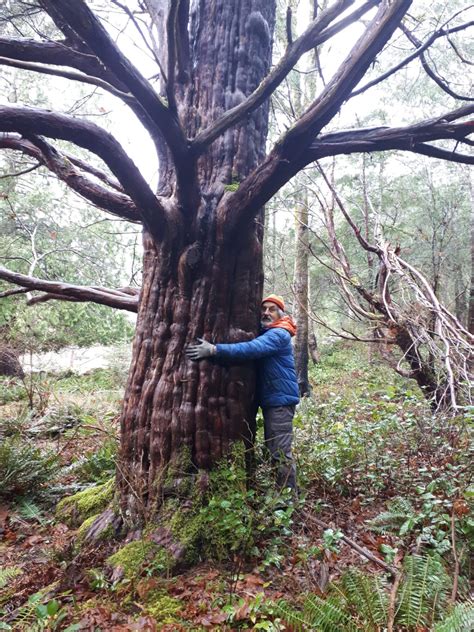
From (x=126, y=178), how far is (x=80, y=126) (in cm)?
41

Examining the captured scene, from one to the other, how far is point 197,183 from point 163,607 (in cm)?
296

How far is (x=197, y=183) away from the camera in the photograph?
10.3 feet

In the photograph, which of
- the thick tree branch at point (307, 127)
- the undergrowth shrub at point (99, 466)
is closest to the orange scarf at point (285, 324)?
the thick tree branch at point (307, 127)

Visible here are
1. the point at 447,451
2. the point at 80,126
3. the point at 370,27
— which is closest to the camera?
the point at 370,27

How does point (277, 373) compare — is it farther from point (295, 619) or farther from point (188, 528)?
point (295, 619)

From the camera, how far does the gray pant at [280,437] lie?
3682mm

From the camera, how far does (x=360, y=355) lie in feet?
57.0

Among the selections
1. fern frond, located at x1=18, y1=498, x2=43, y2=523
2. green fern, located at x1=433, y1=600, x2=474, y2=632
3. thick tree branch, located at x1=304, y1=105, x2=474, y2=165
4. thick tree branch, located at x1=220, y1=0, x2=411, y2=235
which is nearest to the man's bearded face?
thick tree branch, located at x1=220, y1=0, x2=411, y2=235

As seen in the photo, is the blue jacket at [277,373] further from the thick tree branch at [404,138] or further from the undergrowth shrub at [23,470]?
the undergrowth shrub at [23,470]

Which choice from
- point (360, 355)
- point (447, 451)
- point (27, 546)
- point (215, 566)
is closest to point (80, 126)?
point (215, 566)

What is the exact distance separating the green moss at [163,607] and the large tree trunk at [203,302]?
624 millimetres

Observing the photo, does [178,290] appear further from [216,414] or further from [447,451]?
[447,451]

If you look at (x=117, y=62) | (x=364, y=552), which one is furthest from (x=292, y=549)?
(x=117, y=62)

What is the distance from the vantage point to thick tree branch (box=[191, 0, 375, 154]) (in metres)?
2.27
